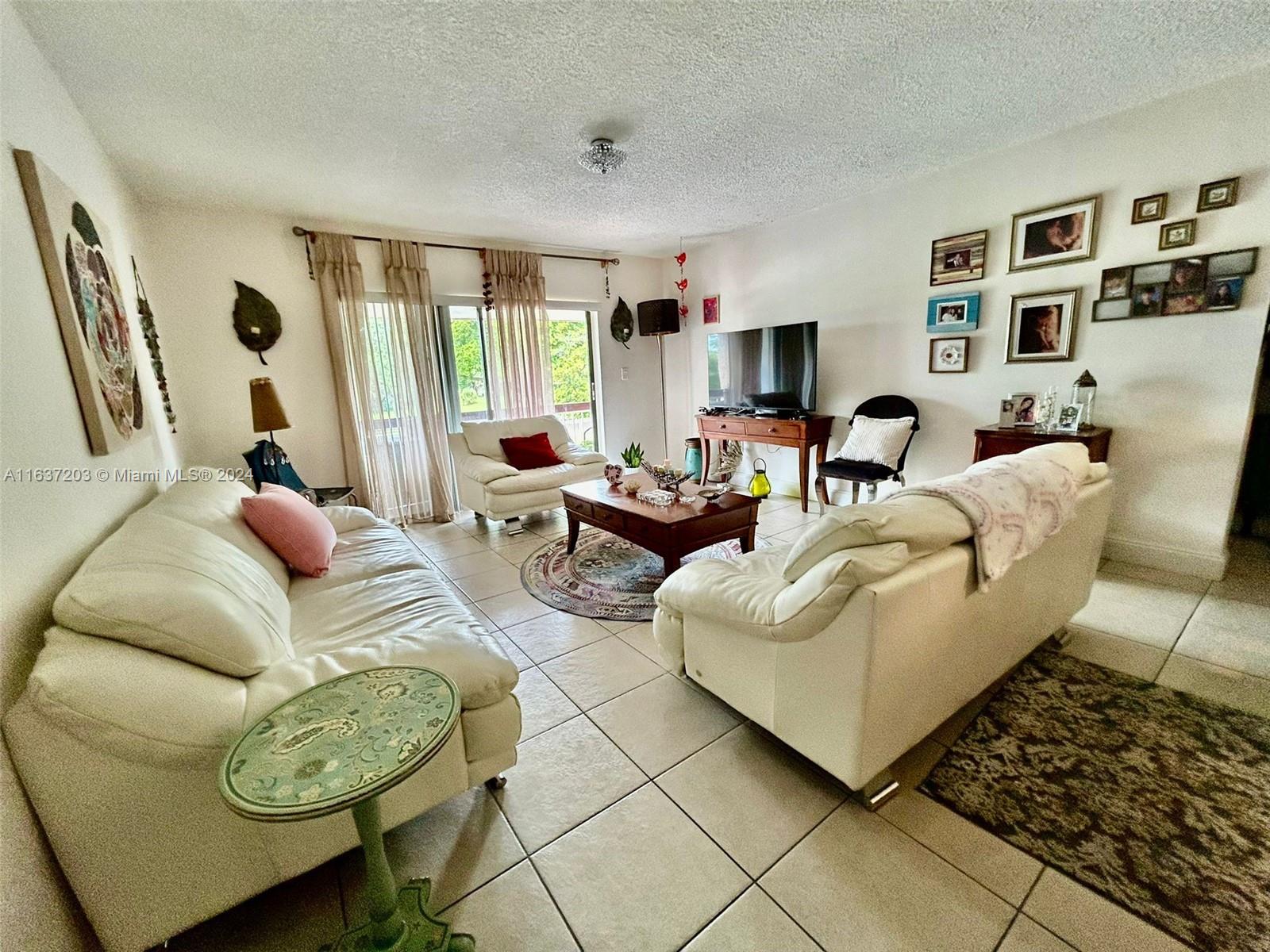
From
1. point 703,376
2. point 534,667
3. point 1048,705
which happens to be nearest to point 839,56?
point 1048,705


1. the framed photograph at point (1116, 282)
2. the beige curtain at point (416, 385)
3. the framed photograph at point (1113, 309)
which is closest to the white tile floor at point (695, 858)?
the framed photograph at point (1113, 309)

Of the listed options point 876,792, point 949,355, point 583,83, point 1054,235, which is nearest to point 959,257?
point 1054,235

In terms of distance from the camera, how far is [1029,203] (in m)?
3.01

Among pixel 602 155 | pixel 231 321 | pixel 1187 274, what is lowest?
pixel 1187 274

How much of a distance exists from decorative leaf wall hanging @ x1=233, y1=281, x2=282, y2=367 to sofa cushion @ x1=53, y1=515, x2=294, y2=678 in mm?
2610

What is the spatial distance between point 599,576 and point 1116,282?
3299 mm

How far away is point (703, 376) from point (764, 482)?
284cm

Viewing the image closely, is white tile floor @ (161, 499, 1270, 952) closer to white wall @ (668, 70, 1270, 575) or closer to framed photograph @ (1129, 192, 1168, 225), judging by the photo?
white wall @ (668, 70, 1270, 575)

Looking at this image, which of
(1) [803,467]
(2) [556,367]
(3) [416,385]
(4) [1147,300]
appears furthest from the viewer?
(2) [556,367]

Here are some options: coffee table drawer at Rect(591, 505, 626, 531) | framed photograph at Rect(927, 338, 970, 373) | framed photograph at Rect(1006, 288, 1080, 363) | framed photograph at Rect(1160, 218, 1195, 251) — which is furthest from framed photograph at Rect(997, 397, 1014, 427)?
coffee table drawer at Rect(591, 505, 626, 531)

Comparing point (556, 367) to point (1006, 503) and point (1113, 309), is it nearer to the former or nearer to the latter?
point (1113, 309)

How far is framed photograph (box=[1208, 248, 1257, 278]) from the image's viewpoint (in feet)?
7.71

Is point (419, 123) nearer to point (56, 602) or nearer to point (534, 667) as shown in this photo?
point (56, 602)

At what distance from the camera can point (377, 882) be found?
36.7 inches
